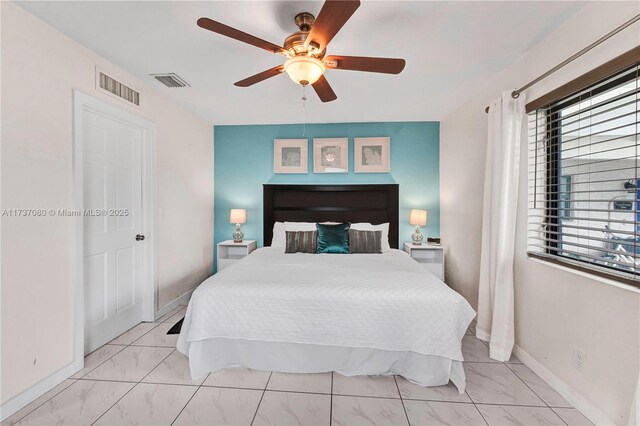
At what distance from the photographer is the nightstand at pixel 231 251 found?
12.5ft

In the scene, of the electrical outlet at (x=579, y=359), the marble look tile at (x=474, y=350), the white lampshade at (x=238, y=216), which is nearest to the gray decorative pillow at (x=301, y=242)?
the white lampshade at (x=238, y=216)

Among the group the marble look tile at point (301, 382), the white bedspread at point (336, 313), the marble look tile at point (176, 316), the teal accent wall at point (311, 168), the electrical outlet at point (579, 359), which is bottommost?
the marble look tile at point (301, 382)

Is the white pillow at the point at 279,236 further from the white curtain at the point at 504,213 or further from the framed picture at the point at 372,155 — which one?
the white curtain at the point at 504,213

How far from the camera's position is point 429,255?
3.77 metres

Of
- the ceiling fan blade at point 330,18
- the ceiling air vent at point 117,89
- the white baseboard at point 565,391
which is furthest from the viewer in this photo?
the ceiling air vent at point 117,89

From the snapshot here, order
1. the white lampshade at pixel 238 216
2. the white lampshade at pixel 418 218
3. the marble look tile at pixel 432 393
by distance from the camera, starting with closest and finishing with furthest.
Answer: the marble look tile at pixel 432 393 → the white lampshade at pixel 418 218 → the white lampshade at pixel 238 216

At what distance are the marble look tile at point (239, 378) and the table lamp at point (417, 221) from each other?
101 inches

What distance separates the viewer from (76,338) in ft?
6.81

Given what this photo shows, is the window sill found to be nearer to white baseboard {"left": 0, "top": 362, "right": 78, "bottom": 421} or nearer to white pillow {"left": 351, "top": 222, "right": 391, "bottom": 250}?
white pillow {"left": 351, "top": 222, "right": 391, "bottom": 250}

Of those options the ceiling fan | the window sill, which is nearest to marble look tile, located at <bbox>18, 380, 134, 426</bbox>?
the ceiling fan

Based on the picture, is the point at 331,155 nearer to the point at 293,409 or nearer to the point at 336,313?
the point at 336,313

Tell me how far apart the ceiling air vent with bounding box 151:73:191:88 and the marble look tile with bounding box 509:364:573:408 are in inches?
147

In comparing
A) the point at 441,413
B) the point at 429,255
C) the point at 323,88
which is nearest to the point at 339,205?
the point at 429,255

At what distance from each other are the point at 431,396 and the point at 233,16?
2772mm
